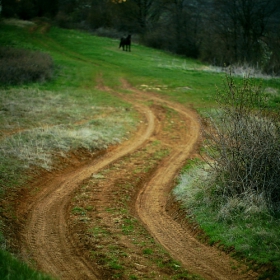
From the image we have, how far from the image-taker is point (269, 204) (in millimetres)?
8102

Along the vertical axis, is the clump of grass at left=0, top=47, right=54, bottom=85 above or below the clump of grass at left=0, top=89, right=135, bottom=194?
above

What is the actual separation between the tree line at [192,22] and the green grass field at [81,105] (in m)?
6.52

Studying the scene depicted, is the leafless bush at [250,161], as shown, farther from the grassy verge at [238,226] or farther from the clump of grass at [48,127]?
the clump of grass at [48,127]

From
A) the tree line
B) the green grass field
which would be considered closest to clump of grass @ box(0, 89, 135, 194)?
the green grass field

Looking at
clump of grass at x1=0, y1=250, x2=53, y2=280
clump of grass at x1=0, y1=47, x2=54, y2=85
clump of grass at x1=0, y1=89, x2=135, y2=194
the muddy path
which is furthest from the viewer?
clump of grass at x1=0, y1=47, x2=54, y2=85

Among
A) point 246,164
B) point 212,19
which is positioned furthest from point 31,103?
point 212,19

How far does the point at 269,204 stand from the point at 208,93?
15411 millimetres

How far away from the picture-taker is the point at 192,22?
47.6m

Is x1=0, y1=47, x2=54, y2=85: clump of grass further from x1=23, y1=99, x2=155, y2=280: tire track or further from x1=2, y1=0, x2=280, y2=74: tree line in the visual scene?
x1=23, y1=99, x2=155, y2=280: tire track

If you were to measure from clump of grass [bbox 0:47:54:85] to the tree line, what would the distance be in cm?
1042

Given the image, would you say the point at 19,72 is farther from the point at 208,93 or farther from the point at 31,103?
the point at 208,93

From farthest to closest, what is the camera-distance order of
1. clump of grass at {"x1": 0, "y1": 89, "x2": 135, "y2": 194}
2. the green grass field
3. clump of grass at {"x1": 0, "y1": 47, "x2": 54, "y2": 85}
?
clump of grass at {"x1": 0, "y1": 47, "x2": 54, "y2": 85}
clump of grass at {"x1": 0, "y1": 89, "x2": 135, "y2": 194}
the green grass field

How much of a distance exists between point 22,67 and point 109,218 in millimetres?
17721

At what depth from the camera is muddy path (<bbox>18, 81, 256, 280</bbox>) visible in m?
6.64
